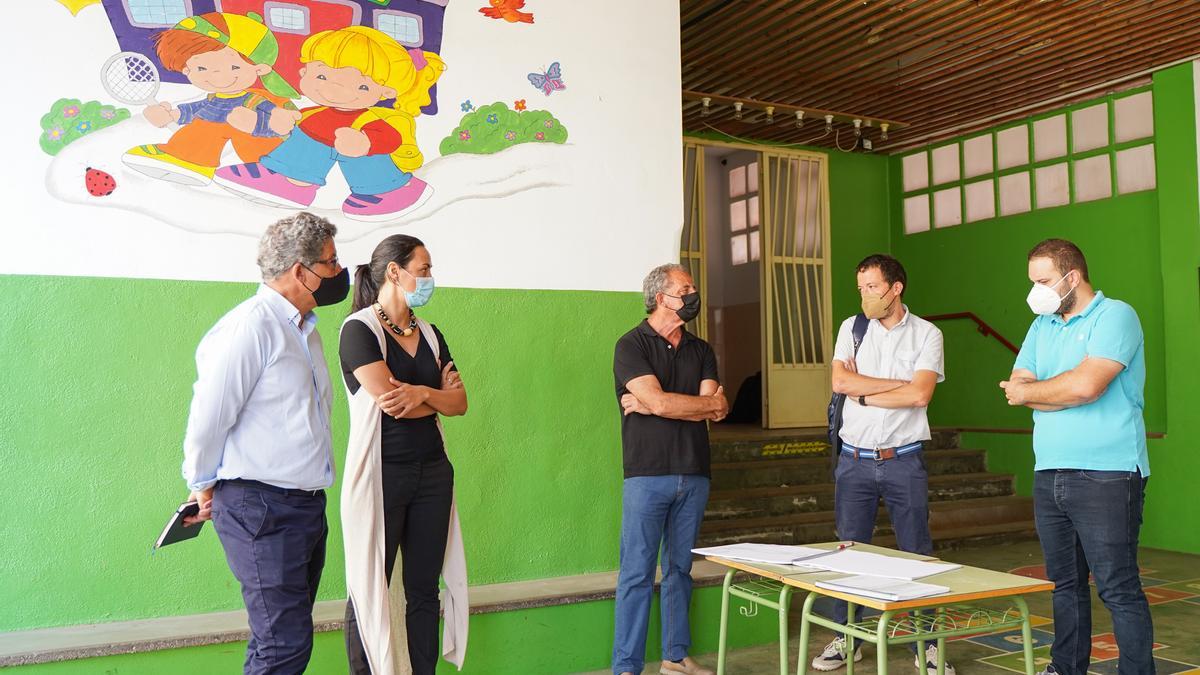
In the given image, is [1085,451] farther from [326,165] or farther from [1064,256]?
[326,165]

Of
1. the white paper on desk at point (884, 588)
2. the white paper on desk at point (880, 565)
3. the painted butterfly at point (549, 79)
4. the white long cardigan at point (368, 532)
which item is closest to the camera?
the white paper on desk at point (884, 588)

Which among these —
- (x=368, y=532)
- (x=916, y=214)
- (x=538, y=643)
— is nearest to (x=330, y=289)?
(x=368, y=532)

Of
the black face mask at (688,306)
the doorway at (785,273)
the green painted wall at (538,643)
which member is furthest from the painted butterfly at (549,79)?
the doorway at (785,273)

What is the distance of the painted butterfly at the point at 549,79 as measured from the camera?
455 cm

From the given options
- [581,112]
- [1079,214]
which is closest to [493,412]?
[581,112]

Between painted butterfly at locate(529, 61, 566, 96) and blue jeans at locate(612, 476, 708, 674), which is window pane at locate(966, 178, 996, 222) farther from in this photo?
blue jeans at locate(612, 476, 708, 674)

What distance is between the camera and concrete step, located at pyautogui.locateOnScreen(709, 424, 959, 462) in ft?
23.9

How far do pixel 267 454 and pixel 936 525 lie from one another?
583cm

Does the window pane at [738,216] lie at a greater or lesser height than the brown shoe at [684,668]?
greater

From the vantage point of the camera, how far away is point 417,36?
4.32 metres

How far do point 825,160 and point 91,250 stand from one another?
6865mm

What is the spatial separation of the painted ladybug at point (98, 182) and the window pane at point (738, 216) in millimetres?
7236

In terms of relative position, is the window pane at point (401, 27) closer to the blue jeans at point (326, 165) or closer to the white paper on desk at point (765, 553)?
the blue jeans at point (326, 165)

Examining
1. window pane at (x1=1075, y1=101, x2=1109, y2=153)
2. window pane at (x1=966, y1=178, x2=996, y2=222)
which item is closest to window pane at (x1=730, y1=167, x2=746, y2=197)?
window pane at (x1=966, y1=178, x2=996, y2=222)
